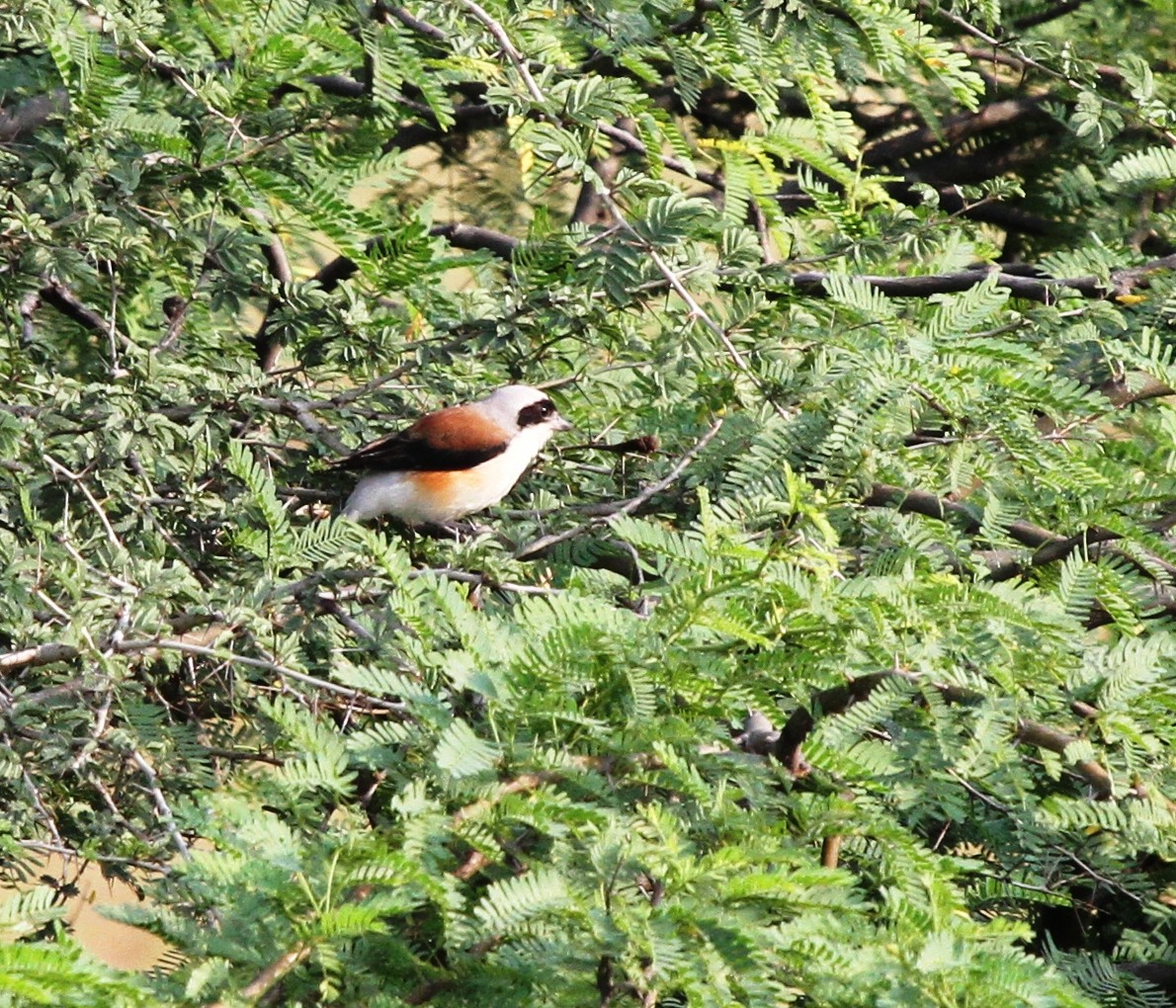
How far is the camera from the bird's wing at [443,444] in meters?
4.39

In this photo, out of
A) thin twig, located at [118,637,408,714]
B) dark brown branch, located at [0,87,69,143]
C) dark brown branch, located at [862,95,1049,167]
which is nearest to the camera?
thin twig, located at [118,637,408,714]

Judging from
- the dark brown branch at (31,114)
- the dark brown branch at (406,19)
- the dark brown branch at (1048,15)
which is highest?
the dark brown branch at (406,19)

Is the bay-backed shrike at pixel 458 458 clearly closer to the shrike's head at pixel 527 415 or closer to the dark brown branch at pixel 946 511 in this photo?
the shrike's head at pixel 527 415

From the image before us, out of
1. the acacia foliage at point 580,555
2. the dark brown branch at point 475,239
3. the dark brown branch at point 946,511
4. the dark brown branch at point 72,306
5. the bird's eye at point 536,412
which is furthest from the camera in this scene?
the dark brown branch at point 475,239

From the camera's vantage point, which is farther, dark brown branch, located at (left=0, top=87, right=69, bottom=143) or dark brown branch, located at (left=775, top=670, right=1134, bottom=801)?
dark brown branch, located at (left=0, top=87, right=69, bottom=143)

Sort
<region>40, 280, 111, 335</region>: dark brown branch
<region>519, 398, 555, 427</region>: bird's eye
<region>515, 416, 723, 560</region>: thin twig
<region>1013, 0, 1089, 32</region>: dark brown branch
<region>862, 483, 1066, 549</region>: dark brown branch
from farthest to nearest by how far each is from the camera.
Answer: <region>1013, 0, 1089, 32</region>: dark brown branch < <region>519, 398, 555, 427</region>: bird's eye < <region>40, 280, 111, 335</region>: dark brown branch < <region>515, 416, 723, 560</region>: thin twig < <region>862, 483, 1066, 549</region>: dark brown branch

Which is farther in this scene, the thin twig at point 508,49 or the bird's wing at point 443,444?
the bird's wing at point 443,444

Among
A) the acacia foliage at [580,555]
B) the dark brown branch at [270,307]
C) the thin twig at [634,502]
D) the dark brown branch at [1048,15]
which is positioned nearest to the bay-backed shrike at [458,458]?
the acacia foliage at [580,555]

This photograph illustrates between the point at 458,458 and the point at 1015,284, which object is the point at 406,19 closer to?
the point at 458,458

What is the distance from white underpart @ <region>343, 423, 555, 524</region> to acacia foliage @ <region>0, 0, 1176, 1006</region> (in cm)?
19

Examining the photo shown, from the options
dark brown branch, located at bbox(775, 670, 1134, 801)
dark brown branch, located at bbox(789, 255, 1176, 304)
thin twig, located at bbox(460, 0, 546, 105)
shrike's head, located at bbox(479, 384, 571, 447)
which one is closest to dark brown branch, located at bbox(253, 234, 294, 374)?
shrike's head, located at bbox(479, 384, 571, 447)

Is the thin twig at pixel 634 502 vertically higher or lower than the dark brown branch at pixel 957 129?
higher

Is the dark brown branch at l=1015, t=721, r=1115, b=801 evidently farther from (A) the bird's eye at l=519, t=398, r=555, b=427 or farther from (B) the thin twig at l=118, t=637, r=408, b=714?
(A) the bird's eye at l=519, t=398, r=555, b=427

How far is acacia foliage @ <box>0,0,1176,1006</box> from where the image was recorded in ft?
6.36
